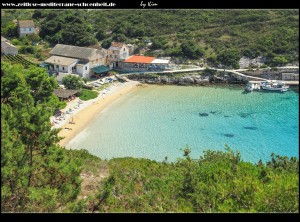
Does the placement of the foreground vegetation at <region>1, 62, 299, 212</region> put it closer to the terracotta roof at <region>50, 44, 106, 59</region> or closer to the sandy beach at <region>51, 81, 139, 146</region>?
the sandy beach at <region>51, 81, 139, 146</region>

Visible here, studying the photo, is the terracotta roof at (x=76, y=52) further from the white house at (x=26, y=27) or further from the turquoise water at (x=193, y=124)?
→ the white house at (x=26, y=27)

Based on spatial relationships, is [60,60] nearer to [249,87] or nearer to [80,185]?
[249,87]

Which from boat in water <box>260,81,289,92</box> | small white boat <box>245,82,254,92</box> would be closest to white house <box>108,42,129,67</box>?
small white boat <box>245,82,254,92</box>

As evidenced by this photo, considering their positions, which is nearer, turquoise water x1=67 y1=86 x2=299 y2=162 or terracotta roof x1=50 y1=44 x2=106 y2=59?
turquoise water x1=67 y1=86 x2=299 y2=162

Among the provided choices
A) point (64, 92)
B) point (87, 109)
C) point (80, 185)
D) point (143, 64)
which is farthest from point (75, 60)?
point (80, 185)

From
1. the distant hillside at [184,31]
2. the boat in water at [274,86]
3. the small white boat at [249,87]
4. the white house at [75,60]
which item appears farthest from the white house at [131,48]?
the boat in water at [274,86]
